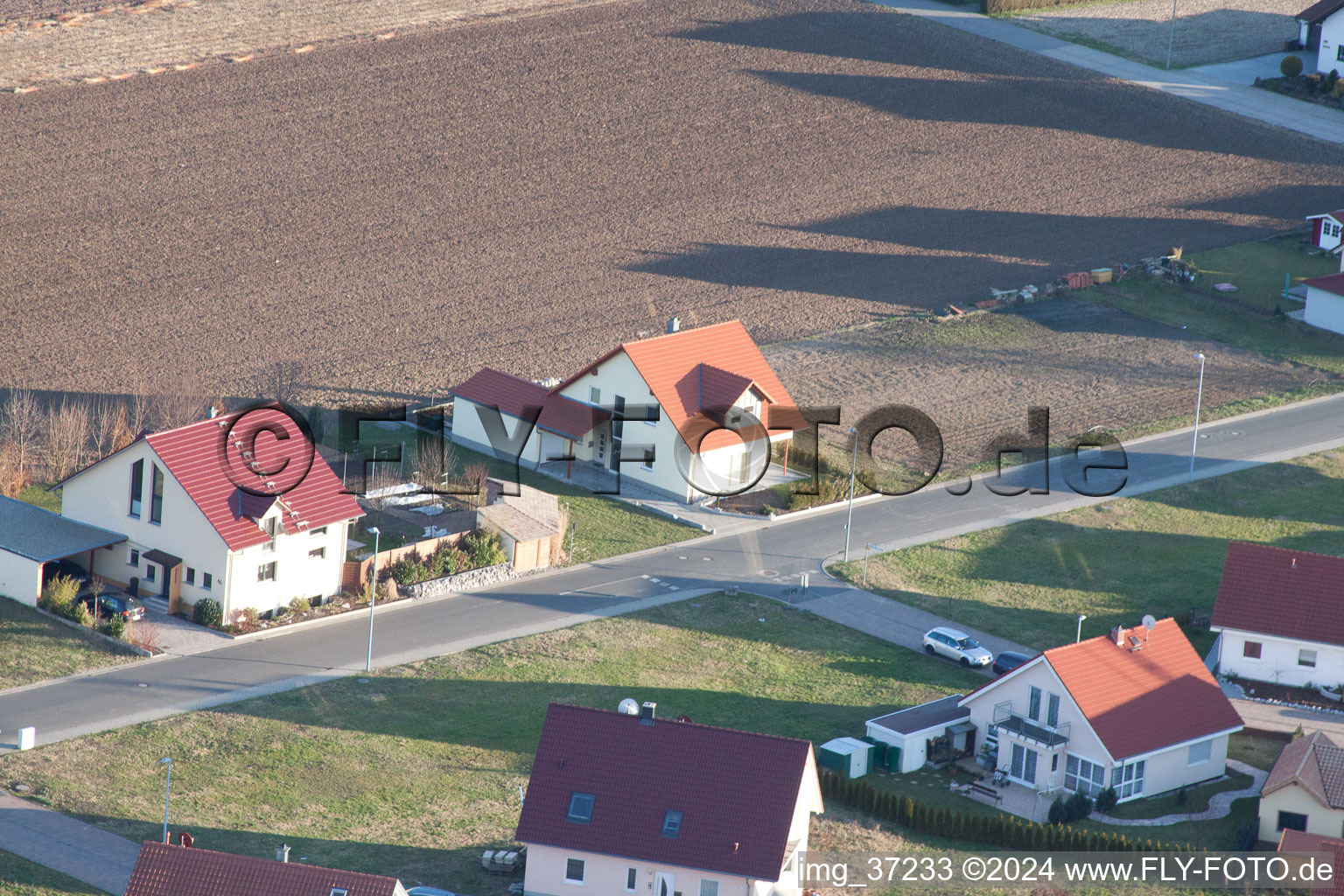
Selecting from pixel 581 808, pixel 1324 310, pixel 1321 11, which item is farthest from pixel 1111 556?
pixel 1321 11

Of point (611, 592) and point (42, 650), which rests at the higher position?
point (611, 592)

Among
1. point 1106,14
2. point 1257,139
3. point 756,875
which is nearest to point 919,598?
point 756,875

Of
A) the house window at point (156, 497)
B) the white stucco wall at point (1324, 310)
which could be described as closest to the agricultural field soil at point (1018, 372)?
the white stucco wall at point (1324, 310)

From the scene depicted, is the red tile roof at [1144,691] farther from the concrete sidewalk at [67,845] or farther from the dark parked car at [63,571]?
the dark parked car at [63,571]

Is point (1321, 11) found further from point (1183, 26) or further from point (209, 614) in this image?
point (209, 614)

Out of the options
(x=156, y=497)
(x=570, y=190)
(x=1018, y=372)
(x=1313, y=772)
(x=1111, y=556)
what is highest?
(x=570, y=190)

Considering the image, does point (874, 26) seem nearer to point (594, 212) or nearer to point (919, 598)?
point (594, 212)
